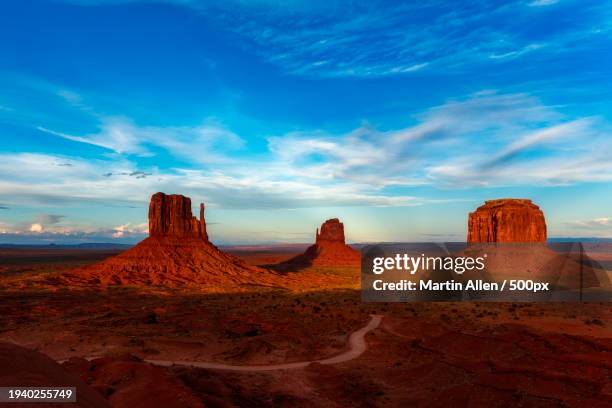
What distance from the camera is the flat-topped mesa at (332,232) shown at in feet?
557

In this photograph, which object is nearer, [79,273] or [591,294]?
[591,294]

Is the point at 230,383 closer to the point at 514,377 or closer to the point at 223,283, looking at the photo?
the point at 514,377

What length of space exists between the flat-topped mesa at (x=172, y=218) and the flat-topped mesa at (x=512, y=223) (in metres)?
72.5

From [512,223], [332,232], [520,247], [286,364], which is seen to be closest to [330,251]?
[332,232]

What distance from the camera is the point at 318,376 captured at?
1045 inches

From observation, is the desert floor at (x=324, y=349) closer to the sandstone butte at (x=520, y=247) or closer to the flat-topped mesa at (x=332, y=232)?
the sandstone butte at (x=520, y=247)

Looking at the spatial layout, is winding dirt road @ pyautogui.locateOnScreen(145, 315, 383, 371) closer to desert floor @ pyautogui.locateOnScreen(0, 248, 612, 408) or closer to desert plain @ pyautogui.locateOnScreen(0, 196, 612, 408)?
desert plain @ pyautogui.locateOnScreen(0, 196, 612, 408)

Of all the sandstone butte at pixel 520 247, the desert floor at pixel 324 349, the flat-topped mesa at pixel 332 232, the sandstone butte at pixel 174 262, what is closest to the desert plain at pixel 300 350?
the desert floor at pixel 324 349

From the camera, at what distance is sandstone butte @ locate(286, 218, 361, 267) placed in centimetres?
15280

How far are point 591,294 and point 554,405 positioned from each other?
62.3 metres

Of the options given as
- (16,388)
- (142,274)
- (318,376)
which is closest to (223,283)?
(142,274)

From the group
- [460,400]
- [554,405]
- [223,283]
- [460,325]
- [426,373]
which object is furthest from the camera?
[223,283]

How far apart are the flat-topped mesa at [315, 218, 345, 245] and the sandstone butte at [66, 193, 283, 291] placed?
70580 mm

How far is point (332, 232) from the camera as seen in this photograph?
170 metres
